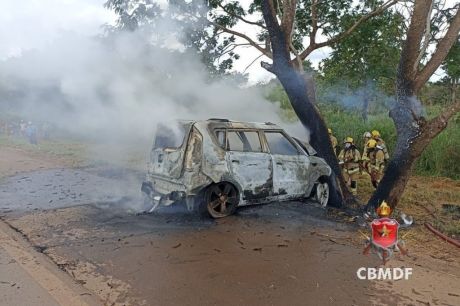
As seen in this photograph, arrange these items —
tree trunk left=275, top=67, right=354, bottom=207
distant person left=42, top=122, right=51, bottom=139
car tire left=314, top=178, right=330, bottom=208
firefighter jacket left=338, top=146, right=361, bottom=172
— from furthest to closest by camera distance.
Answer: distant person left=42, top=122, right=51, bottom=139, firefighter jacket left=338, top=146, right=361, bottom=172, tree trunk left=275, top=67, right=354, bottom=207, car tire left=314, top=178, right=330, bottom=208

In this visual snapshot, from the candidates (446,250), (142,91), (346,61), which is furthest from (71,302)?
(346,61)

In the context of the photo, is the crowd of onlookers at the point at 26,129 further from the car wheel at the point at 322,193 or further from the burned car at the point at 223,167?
the car wheel at the point at 322,193

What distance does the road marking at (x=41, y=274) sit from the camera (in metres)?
3.74

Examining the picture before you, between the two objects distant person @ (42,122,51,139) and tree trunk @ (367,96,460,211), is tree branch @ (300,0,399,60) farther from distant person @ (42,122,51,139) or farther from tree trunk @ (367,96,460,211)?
distant person @ (42,122,51,139)

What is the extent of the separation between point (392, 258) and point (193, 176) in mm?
2846

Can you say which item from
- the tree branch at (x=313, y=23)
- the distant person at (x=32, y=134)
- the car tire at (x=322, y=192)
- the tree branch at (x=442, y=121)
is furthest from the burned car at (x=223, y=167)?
the distant person at (x=32, y=134)

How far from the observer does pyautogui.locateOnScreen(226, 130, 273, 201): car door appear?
6.36m

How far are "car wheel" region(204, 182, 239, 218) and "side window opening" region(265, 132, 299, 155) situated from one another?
1.01m

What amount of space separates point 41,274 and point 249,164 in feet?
10.8

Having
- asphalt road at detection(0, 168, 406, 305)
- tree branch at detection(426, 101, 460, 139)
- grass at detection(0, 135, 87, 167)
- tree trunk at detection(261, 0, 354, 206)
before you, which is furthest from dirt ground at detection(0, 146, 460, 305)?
grass at detection(0, 135, 87, 167)

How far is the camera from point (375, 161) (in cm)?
995

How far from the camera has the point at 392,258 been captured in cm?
478

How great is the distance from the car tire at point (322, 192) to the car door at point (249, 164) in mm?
1180

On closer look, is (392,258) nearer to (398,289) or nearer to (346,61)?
(398,289)
